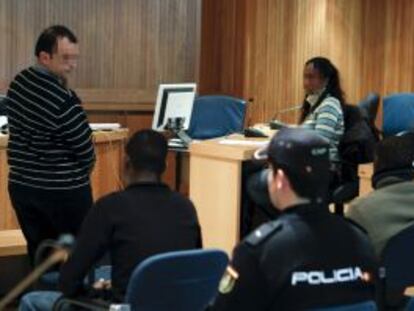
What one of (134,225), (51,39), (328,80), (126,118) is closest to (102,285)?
(134,225)

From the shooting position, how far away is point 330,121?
543 centimetres

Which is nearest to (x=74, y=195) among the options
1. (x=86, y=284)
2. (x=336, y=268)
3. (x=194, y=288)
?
(x=86, y=284)

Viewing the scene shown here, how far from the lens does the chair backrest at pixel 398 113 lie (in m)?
7.53

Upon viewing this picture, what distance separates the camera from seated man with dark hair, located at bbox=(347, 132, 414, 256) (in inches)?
118

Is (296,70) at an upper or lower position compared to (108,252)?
upper

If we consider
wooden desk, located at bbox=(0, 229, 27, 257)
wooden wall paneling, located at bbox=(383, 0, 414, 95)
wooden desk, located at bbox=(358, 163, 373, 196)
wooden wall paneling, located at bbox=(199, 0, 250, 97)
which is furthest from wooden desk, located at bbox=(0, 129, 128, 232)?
wooden wall paneling, located at bbox=(383, 0, 414, 95)

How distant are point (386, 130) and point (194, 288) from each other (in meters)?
5.25

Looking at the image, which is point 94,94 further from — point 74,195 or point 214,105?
point 74,195

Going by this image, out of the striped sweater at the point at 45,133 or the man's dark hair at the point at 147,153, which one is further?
the striped sweater at the point at 45,133

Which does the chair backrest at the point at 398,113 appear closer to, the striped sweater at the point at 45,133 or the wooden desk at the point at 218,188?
the wooden desk at the point at 218,188

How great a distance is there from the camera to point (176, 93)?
626 cm

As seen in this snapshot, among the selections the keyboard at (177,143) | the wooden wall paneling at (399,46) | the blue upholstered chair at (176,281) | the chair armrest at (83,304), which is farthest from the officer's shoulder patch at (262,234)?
the wooden wall paneling at (399,46)

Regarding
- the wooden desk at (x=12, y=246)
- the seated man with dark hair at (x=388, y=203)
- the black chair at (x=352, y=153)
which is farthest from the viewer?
the black chair at (x=352, y=153)

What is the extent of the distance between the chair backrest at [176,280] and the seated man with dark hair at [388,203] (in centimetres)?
63
